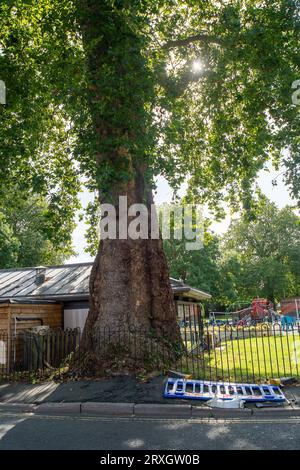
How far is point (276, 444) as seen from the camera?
5711mm

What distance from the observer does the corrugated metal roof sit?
17.4 metres

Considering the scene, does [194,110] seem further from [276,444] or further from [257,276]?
[257,276]

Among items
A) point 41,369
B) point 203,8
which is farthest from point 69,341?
point 203,8

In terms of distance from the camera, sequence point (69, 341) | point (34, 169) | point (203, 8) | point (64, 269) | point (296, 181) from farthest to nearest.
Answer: point (64, 269), point (69, 341), point (34, 169), point (203, 8), point (296, 181)

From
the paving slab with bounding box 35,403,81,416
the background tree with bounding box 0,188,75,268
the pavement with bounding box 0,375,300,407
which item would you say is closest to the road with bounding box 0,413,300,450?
the paving slab with bounding box 35,403,81,416

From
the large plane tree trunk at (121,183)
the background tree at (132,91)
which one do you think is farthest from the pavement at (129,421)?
the background tree at (132,91)

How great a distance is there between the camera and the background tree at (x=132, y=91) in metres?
10.1

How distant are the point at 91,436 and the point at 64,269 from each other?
652 inches

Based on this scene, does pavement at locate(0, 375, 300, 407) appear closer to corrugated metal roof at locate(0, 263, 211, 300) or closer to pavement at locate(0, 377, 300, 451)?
pavement at locate(0, 377, 300, 451)

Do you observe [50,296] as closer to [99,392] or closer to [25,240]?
[99,392]

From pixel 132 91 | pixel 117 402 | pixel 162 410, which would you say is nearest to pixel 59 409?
pixel 117 402

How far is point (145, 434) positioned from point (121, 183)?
629 cm

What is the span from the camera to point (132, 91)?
398 inches

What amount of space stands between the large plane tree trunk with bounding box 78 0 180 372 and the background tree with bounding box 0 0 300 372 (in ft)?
Result: 0.11
